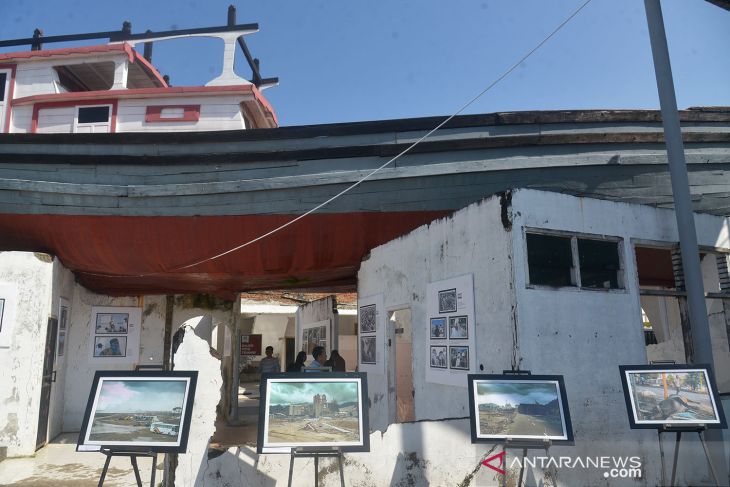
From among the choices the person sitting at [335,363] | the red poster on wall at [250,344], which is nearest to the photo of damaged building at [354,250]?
the person sitting at [335,363]

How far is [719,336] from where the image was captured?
273 inches

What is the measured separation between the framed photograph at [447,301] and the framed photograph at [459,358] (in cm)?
43

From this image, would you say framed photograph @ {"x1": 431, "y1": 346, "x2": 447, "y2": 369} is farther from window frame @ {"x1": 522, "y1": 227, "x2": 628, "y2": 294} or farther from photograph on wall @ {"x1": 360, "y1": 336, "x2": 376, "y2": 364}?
photograph on wall @ {"x1": 360, "y1": 336, "x2": 376, "y2": 364}

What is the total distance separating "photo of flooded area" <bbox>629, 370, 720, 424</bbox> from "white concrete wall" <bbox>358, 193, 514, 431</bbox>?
108 cm

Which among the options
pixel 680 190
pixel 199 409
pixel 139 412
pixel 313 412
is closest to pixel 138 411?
pixel 139 412

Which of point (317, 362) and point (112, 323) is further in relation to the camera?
point (112, 323)

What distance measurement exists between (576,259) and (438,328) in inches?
67.7

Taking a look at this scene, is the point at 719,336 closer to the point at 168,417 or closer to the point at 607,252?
the point at 607,252

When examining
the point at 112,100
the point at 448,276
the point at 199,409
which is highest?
the point at 112,100

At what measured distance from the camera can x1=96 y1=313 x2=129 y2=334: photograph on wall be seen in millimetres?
10180

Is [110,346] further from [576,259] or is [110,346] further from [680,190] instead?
[680,190]

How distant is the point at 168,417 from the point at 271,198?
183 inches

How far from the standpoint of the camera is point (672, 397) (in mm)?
4035

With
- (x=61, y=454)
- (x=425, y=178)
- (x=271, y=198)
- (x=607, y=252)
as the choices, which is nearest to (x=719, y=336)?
(x=607, y=252)
